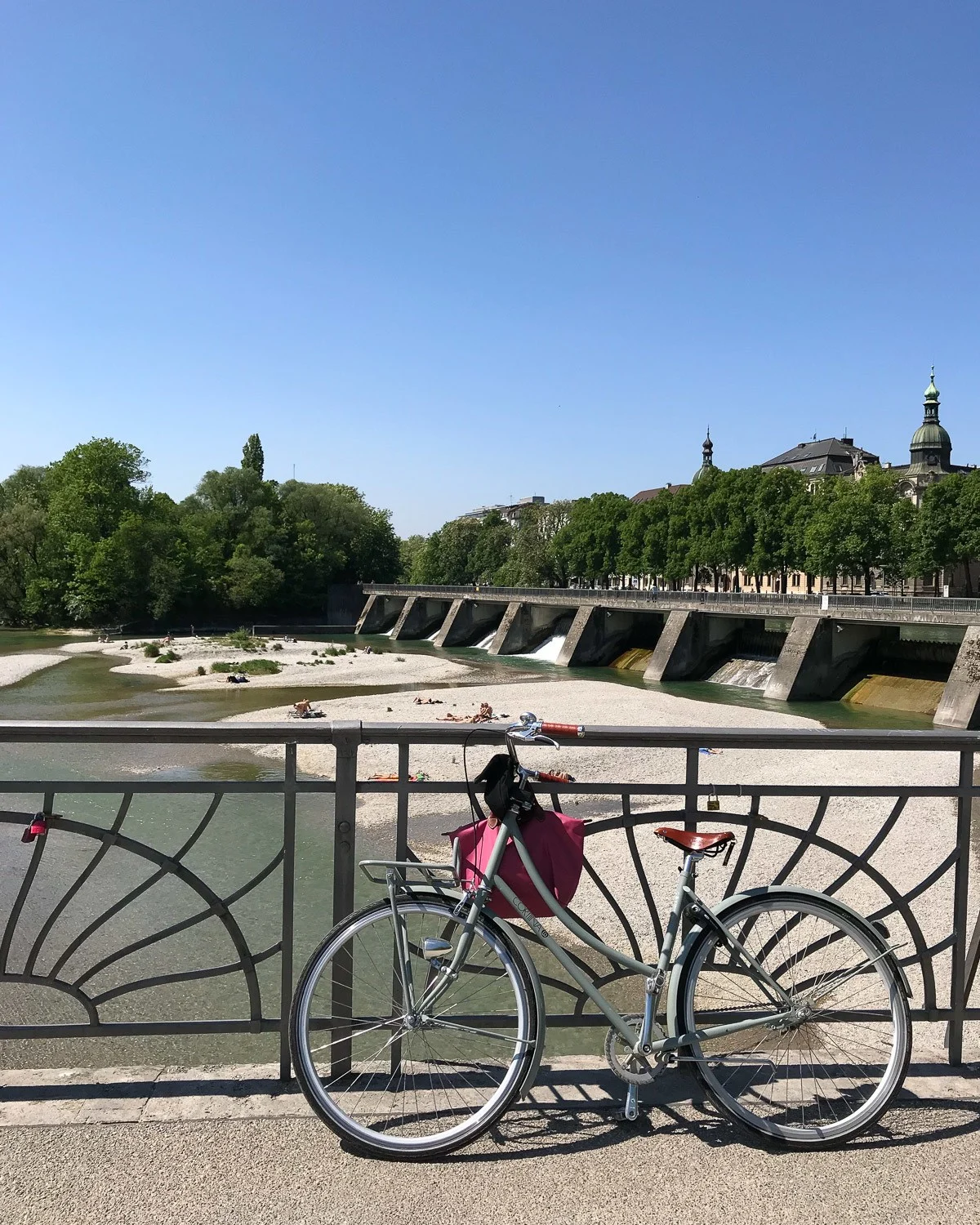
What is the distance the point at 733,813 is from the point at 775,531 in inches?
2484

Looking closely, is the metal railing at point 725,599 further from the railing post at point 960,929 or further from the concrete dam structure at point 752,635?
the railing post at point 960,929

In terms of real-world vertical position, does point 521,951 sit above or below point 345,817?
below

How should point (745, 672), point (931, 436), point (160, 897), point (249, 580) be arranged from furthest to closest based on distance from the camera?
point (931, 436) < point (249, 580) < point (745, 672) < point (160, 897)

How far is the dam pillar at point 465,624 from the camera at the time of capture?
7000 cm

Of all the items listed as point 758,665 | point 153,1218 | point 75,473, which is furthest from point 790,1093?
point 75,473

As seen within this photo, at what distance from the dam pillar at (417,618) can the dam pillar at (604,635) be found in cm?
2325

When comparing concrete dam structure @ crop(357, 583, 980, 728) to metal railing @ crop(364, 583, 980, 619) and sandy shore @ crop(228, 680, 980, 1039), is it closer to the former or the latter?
metal railing @ crop(364, 583, 980, 619)

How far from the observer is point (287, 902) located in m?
3.56

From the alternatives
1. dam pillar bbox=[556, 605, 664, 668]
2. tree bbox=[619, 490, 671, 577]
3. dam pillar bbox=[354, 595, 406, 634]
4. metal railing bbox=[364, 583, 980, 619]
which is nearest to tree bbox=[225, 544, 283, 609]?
dam pillar bbox=[354, 595, 406, 634]

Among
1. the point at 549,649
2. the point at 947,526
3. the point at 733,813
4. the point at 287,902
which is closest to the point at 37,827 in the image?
the point at 287,902

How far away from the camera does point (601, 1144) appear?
10.3 feet

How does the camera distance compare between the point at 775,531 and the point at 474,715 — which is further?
the point at 775,531

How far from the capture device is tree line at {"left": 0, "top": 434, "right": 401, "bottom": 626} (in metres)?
76.0

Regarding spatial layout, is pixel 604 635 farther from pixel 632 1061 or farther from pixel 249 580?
pixel 632 1061
